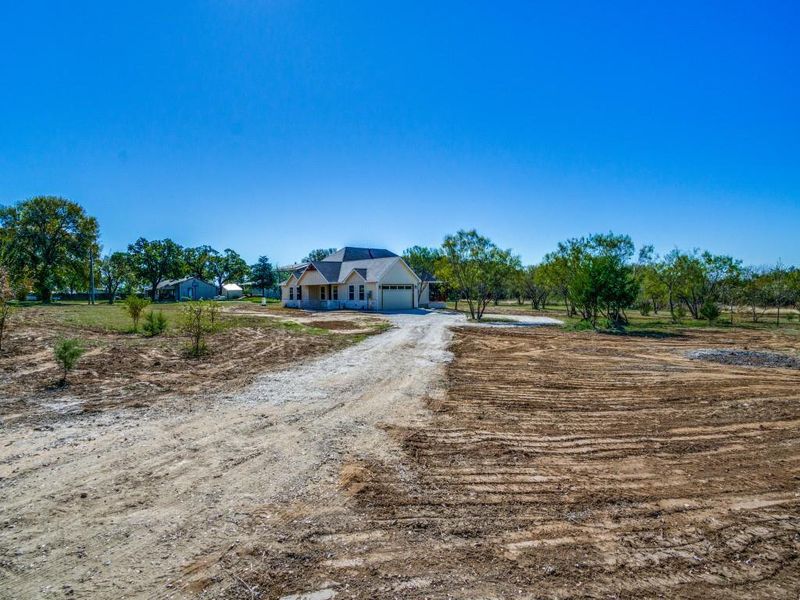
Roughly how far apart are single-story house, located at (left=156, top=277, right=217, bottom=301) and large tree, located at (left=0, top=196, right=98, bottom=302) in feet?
63.6

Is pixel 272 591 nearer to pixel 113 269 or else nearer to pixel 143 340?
pixel 143 340

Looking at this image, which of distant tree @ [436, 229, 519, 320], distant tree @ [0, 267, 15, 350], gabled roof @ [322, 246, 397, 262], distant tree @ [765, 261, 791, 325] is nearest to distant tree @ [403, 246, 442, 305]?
gabled roof @ [322, 246, 397, 262]

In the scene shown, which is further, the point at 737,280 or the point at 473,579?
the point at 737,280

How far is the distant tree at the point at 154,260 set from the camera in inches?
2398

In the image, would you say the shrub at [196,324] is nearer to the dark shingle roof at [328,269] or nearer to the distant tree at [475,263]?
the distant tree at [475,263]

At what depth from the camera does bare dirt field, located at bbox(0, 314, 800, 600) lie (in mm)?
3189

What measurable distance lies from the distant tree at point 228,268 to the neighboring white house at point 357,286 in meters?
38.1

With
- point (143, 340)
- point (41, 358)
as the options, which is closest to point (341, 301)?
point (143, 340)

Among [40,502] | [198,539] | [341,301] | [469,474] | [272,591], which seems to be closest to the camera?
[272,591]

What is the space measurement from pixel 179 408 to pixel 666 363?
13.1 m

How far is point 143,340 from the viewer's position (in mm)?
14375

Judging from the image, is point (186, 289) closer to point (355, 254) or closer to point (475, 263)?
point (355, 254)

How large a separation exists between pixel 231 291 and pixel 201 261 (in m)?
7.26

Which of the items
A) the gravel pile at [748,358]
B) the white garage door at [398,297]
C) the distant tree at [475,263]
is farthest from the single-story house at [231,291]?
the gravel pile at [748,358]
